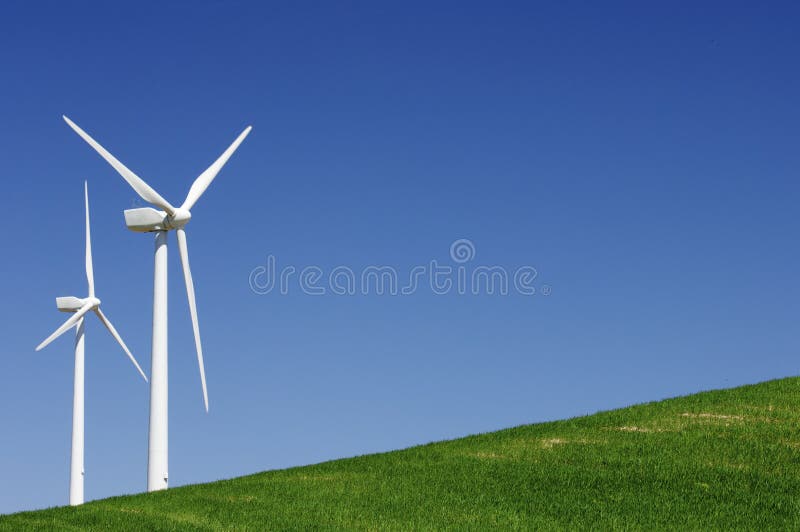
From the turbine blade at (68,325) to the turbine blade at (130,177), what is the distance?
12.6 m

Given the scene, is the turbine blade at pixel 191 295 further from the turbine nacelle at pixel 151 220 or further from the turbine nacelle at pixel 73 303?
the turbine nacelle at pixel 73 303

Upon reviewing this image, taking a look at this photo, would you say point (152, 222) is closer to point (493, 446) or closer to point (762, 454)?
point (493, 446)

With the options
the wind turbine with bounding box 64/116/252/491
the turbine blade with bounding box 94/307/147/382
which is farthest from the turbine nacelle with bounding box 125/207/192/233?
the turbine blade with bounding box 94/307/147/382

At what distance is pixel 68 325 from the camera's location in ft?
171

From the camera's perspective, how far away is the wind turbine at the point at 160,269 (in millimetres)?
37781

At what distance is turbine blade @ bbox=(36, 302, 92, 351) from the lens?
50.8 m

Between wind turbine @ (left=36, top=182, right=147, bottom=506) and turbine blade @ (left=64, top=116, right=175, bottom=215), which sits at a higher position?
turbine blade @ (left=64, top=116, right=175, bottom=215)

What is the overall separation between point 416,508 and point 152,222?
21.1 meters

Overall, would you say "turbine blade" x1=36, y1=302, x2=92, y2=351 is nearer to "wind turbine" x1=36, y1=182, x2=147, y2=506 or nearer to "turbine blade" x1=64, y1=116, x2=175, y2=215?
"wind turbine" x1=36, y1=182, x2=147, y2=506

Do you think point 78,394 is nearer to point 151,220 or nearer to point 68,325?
point 68,325

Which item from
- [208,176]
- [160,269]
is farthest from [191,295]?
[208,176]

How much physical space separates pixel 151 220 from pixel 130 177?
9.15 ft

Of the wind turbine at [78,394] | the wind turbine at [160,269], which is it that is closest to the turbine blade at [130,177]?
the wind turbine at [160,269]

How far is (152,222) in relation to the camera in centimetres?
4116
